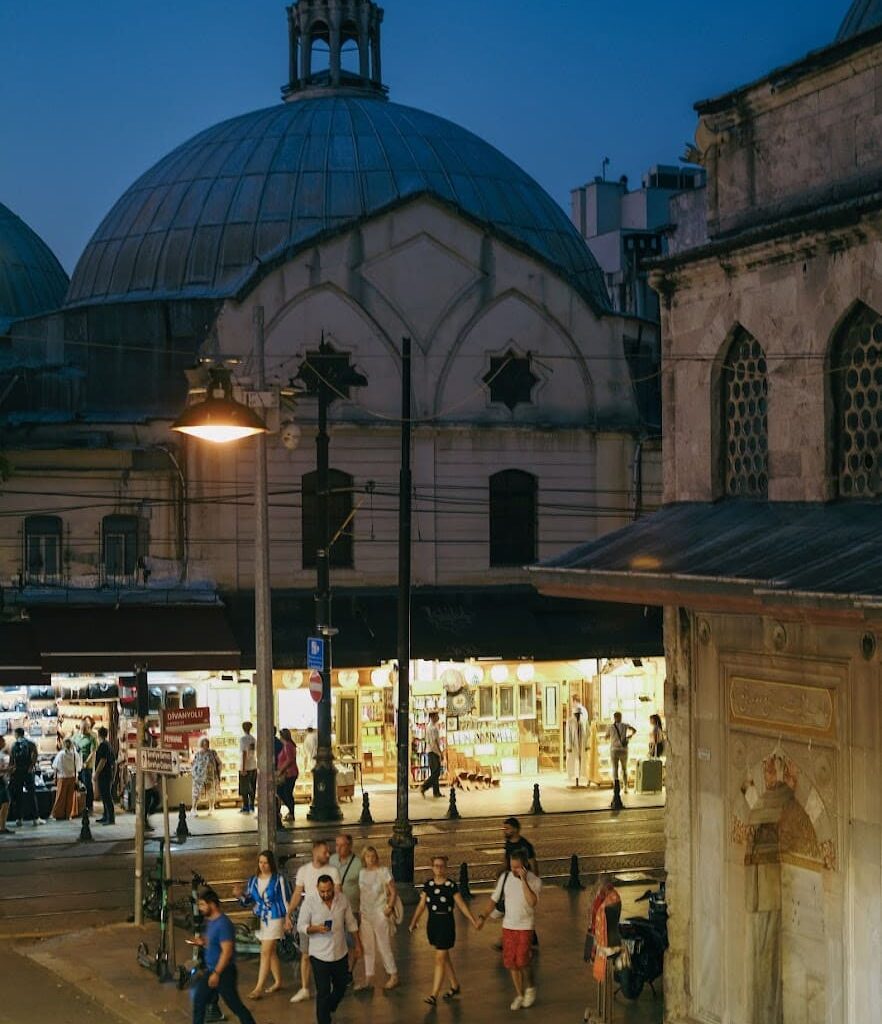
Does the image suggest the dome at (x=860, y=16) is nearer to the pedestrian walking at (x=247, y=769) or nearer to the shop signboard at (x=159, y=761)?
the shop signboard at (x=159, y=761)

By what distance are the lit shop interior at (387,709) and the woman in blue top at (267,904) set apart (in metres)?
13.8

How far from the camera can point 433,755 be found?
38.3m

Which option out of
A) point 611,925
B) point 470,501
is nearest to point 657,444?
point 470,501

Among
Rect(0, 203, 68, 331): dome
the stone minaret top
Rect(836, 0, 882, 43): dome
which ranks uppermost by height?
the stone minaret top

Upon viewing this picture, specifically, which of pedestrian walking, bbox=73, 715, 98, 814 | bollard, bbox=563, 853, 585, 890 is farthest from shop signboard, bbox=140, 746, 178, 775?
pedestrian walking, bbox=73, 715, 98, 814

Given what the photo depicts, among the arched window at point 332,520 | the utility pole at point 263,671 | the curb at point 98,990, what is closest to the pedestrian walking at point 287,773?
the arched window at point 332,520

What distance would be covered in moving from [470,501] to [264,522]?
1814cm

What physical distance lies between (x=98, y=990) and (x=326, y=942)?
397 centimetres

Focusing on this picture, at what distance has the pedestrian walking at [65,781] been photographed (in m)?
35.2

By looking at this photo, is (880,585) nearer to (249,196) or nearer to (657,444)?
(657,444)

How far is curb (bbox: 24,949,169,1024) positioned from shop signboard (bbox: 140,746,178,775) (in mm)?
2568

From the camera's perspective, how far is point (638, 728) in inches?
1607

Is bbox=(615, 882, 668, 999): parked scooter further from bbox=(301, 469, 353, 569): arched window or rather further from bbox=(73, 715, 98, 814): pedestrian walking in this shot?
bbox=(301, 469, 353, 569): arched window

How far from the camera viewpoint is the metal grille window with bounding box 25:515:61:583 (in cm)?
4003
